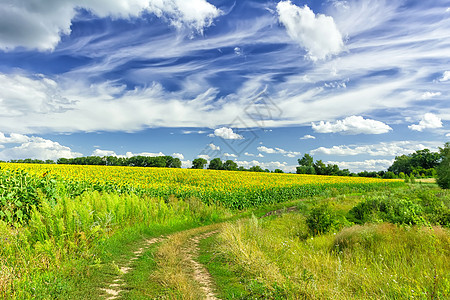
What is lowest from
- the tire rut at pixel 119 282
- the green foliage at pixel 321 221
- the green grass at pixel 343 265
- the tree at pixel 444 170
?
the tire rut at pixel 119 282

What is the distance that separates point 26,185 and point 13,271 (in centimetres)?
416

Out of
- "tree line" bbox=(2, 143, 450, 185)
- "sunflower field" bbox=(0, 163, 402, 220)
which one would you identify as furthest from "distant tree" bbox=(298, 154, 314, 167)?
"sunflower field" bbox=(0, 163, 402, 220)

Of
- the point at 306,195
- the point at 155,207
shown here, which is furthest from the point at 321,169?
the point at 155,207

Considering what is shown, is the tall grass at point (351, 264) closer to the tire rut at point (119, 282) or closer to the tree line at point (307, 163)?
the tire rut at point (119, 282)

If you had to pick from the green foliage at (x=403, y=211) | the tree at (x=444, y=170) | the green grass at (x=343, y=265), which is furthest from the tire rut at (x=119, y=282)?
the tree at (x=444, y=170)

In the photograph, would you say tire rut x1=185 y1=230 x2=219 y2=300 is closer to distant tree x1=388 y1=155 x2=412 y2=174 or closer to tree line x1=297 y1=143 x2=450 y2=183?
tree line x1=297 y1=143 x2=450 y2=183

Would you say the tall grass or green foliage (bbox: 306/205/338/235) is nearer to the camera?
the tall grass

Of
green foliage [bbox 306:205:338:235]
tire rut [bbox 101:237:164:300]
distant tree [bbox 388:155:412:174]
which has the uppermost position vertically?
distant tree [bbox 388:155:412:174]

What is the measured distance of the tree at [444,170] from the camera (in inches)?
1486

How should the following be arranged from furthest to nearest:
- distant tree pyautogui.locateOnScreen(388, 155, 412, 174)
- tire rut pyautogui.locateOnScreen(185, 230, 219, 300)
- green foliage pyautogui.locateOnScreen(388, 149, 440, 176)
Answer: distant tree pyautogui.locateOnScreen(388, 155, 412, 174) < green foliage pyautogui.locateOnScreen(388, 149, 440, 176) < tire rut pyautogui.locateOnScreen(185, 230, 219, 300)

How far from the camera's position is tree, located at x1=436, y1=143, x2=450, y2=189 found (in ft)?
124

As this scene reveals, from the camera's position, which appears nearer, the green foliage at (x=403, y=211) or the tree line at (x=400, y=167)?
the green foliage at (x=403, y=211)

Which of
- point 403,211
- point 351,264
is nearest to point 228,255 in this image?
point 351,264

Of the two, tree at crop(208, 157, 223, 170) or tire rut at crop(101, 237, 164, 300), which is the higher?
tree at crop(208, 157, 223, 170)
